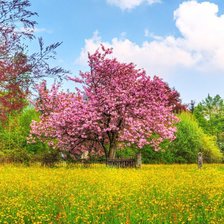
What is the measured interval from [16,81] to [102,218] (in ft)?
23.0

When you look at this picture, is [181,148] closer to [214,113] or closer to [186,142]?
[186,142]

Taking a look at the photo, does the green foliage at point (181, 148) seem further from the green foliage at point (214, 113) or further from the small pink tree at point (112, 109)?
the green foliage at point (214, 113)

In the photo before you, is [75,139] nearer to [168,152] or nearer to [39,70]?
[168,152]

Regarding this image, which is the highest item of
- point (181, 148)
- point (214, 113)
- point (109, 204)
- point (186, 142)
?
point (214, 113)

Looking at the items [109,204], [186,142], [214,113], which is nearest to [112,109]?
[186,142]

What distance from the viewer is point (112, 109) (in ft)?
101

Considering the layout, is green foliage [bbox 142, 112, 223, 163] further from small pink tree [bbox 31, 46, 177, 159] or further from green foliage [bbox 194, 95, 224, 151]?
green foliage [bbox 194, 95, 224, 151]

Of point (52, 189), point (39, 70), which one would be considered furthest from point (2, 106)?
point (52, 189)

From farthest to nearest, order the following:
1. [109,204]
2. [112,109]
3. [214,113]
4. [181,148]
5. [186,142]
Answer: [214,113] → [181,148] → [186,142] → [112,109] → [109,204]

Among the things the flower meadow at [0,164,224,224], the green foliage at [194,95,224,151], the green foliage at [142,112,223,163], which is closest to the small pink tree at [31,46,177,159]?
the green foliage at [142,112,223,163]

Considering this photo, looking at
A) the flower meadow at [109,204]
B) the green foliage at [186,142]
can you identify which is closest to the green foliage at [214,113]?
the green foliage at [186,142]

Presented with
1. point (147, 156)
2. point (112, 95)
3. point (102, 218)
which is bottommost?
point (102, 218)

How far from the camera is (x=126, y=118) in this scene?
30562mm

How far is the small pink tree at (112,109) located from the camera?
30719mm
